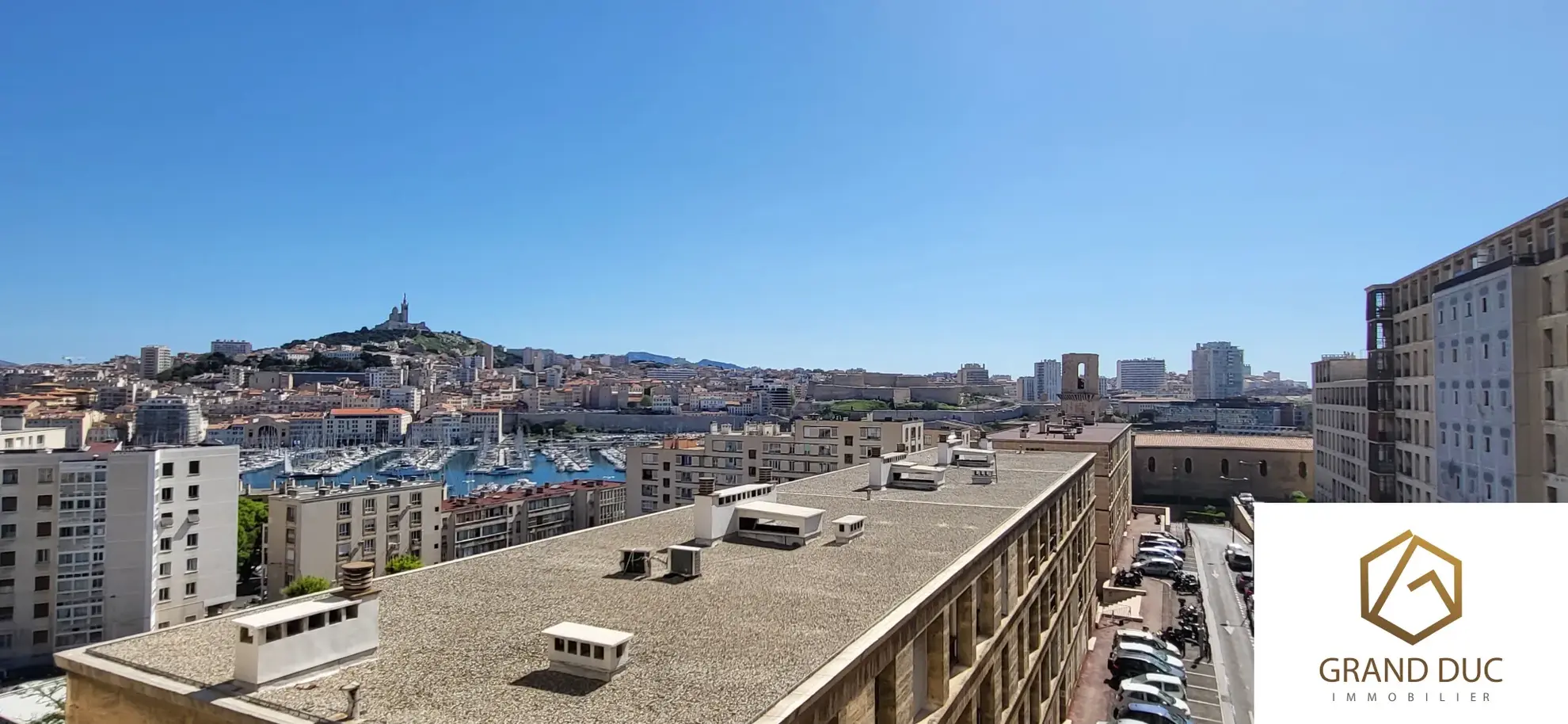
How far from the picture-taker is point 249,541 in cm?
4328

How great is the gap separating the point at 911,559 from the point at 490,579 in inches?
214

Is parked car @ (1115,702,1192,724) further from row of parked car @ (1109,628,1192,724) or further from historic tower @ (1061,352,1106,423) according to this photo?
historic tower @ (1061,352,1106,423)

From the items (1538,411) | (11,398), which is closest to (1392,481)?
(1538,411)

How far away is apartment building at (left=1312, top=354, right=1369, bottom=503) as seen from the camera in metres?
40.8

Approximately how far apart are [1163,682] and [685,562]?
16996 millimetres

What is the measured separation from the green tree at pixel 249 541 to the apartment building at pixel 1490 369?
54.3 m

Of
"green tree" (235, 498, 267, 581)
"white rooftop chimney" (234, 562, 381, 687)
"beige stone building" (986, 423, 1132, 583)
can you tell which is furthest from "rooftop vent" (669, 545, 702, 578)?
"green tree" (235, 498, 267, 581)

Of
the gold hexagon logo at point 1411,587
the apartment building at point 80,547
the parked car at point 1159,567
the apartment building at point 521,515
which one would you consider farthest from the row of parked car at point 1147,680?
the apartment building at point 80,547

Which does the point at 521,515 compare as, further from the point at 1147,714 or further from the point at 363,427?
the point at 363,427

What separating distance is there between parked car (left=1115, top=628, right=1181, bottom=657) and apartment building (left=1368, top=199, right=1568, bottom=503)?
35.0 feet

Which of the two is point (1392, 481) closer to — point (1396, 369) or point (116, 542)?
point (1396, 369)

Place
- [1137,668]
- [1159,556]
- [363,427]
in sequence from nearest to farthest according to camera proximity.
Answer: [1137,668]
[1159,556]
[363,427]

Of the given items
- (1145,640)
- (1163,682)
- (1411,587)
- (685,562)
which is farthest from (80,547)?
(1411,587)

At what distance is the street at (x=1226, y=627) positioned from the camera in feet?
72.5
